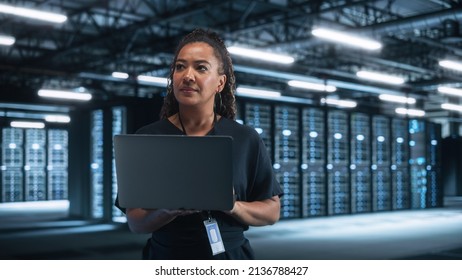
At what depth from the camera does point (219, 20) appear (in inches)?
555

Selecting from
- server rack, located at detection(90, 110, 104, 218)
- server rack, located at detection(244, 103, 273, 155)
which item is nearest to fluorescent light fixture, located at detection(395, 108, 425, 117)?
server rack, located at detection(244, 103, 273, 155)

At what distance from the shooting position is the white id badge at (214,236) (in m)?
1.42

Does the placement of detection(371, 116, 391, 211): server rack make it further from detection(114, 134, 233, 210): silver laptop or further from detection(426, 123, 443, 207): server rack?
detection(114, 134, 233, 210): silver laptop

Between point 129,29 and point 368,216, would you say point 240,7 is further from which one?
point 368,216

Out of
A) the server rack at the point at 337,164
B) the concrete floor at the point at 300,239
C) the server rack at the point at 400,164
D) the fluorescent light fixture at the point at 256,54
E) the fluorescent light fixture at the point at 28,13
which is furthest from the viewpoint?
the server rack at the point at 400,164

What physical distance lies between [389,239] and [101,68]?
39.4ft

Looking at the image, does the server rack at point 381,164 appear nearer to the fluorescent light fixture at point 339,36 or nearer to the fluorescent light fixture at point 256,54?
the fluorescent light fixture at point 256,54

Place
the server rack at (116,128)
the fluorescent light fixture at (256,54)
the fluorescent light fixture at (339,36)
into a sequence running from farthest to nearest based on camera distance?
the fluorescent light fixture at (256,54)
the server rack at (116,128)
the fluorescent light fixture at (339,36)

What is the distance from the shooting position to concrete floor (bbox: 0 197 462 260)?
6.70 metres

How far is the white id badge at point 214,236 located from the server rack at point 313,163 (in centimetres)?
936

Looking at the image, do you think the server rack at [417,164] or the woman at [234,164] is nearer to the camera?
the woman at [234,164]

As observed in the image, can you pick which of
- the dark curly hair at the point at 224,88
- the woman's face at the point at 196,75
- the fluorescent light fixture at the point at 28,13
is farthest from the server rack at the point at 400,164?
the woman's face at the point at 196,75

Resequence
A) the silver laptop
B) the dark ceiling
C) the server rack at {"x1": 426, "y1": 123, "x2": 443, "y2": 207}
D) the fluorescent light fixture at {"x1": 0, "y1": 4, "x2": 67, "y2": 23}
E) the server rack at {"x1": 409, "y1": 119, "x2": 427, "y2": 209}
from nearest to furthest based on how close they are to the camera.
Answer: the silver laptop
the fluorescent light fixture at {"x1": 0, "y1": 4, "x2": 67, "y2": 23}
the dark ceiling
the server rack at {"x1": 409, "y1": 119, "x2": 427, "y2": 209}
the server rack at {"x1": 426, "y1": 123, "x2": 443, "y2": 207}

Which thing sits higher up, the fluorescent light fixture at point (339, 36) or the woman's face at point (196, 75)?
the fluorescent light fixture at point (339, 36)
